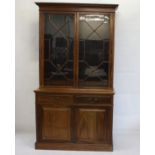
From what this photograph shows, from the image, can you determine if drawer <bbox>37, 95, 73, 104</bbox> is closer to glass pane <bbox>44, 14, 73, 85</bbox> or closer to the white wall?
glass pane <bbox>44, 14, 73, 85</bbox>

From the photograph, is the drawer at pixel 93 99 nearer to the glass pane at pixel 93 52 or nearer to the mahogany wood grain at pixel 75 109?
the mahogany wood grain at pixel 75 109

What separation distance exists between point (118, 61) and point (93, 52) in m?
0.71

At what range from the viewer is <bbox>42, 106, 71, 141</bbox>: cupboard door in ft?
11.0

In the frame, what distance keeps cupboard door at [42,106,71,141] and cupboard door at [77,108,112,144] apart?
0.18m

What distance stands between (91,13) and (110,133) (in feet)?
5.87

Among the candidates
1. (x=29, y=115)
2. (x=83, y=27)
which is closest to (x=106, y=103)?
(x=83, y=27)

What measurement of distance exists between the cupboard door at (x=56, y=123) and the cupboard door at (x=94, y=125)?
18 centimetres

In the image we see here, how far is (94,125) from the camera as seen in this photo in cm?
332

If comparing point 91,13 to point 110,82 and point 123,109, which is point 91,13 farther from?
point 123,109

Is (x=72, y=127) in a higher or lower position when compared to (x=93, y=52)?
lower

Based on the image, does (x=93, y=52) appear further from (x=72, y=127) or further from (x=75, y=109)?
(x=72, y=127)

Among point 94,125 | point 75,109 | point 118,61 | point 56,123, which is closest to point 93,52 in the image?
point 118,61

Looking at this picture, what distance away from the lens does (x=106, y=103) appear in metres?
3.28

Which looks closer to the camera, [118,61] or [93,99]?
[93,99]
